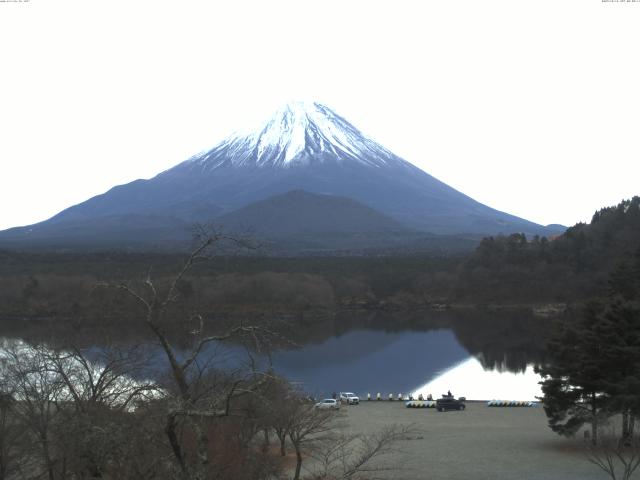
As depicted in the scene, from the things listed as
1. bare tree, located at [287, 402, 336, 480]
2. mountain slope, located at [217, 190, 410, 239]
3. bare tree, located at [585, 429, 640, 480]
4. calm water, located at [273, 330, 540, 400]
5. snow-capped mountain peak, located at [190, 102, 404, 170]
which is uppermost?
snow-capped mountain peak, located at [190, 102, 404, 170]

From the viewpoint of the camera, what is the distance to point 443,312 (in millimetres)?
50656

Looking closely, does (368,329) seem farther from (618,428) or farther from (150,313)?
(150,313)

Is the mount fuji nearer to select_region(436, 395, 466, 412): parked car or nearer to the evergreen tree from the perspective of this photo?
select_region(436, 395, 466, 412): parked car

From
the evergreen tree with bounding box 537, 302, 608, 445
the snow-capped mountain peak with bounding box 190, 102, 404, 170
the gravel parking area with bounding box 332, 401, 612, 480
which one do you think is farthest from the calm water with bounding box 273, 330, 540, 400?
the snow-capped mountain peak with bounding box 190, 102, 404, 170

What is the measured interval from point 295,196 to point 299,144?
84.0 ft

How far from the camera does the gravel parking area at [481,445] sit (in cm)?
1168

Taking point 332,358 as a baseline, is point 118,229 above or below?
above

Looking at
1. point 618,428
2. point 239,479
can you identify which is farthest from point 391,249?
point 239,479

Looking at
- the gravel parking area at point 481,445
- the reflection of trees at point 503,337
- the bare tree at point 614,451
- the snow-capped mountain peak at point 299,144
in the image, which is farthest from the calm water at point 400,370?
the snow-capped mountain peak at point 299,144

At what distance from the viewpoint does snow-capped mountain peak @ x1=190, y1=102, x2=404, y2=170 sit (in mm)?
135750

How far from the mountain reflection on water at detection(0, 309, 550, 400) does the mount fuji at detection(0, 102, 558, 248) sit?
55675mm

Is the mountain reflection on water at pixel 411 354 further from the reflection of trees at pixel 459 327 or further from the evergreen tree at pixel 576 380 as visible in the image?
the evergreen tree at pixel 576 380

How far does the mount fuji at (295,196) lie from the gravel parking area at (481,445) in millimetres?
78815

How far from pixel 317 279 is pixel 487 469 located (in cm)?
4374
